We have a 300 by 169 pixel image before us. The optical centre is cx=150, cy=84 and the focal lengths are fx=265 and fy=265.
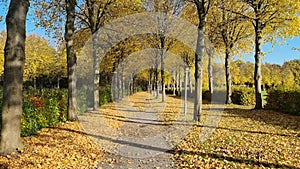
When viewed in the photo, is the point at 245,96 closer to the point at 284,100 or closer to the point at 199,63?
the point at 284,100

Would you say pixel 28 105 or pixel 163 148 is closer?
pixel 163 148

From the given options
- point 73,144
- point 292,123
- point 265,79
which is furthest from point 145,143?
point 265,79

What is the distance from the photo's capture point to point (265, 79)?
6019cm

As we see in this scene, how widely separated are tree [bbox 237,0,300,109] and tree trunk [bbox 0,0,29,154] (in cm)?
1201

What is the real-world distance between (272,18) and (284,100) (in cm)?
480

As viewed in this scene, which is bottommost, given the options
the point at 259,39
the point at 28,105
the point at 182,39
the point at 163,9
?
the point at 28,105

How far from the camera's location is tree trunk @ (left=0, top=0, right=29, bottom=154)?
5883 mm

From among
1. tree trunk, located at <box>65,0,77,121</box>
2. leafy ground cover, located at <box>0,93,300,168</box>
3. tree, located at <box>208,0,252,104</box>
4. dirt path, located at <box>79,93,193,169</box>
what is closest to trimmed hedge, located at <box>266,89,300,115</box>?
leafy ground cover, located at <box>0,93,300,168</box>

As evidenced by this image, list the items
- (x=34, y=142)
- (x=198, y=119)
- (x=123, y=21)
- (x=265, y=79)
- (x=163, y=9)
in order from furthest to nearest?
(x=265, y=79), (x=163, y=9), (x=123, y=21), (x=198, y=119), (x=34, y=142)

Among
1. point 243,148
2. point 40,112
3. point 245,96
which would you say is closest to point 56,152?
point 40,112

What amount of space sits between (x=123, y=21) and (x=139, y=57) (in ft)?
35.4

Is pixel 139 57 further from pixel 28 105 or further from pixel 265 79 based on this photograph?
pixel 265 79

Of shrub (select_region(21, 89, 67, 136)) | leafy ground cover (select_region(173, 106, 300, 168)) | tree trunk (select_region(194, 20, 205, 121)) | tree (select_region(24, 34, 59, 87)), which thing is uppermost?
tree (select_region(24, 34, 59, 87))

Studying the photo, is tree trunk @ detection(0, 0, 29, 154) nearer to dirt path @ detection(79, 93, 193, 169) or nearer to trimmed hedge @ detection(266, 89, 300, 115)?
dirt path @ detection(79, 93, 193, 169)
